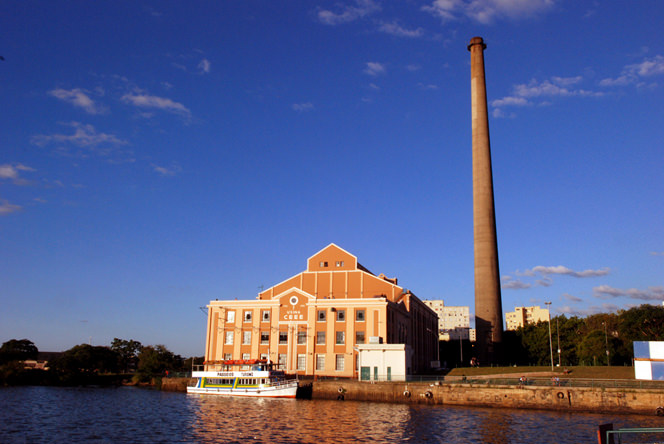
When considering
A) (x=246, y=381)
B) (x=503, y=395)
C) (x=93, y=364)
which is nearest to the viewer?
(x=503, y=395)

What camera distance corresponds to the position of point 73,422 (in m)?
49.1

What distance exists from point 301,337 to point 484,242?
120ft

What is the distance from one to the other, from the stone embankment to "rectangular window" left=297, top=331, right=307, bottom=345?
12575 millimetres

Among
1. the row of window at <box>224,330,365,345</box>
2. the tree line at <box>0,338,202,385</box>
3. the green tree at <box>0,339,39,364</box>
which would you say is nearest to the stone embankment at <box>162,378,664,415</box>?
the row of window at <box>224,330,365,345</box>

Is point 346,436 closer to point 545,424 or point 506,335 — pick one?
point 545,424

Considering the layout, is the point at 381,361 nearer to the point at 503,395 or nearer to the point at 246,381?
the point at 246,381

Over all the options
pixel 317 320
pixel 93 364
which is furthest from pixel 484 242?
pixel 93 364

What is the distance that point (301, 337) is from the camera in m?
82.9

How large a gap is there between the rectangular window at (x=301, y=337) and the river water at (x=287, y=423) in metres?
17.0

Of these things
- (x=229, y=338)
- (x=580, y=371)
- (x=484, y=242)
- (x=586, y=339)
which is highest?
(x=484, y=242)

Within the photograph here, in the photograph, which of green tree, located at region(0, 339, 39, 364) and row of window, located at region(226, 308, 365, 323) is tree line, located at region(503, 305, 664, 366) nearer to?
row of window, located at region(226, 308, 365, 323)

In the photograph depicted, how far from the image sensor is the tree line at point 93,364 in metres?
108

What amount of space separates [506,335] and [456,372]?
48747mm

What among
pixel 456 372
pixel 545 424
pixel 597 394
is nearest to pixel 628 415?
pixel 597 394
